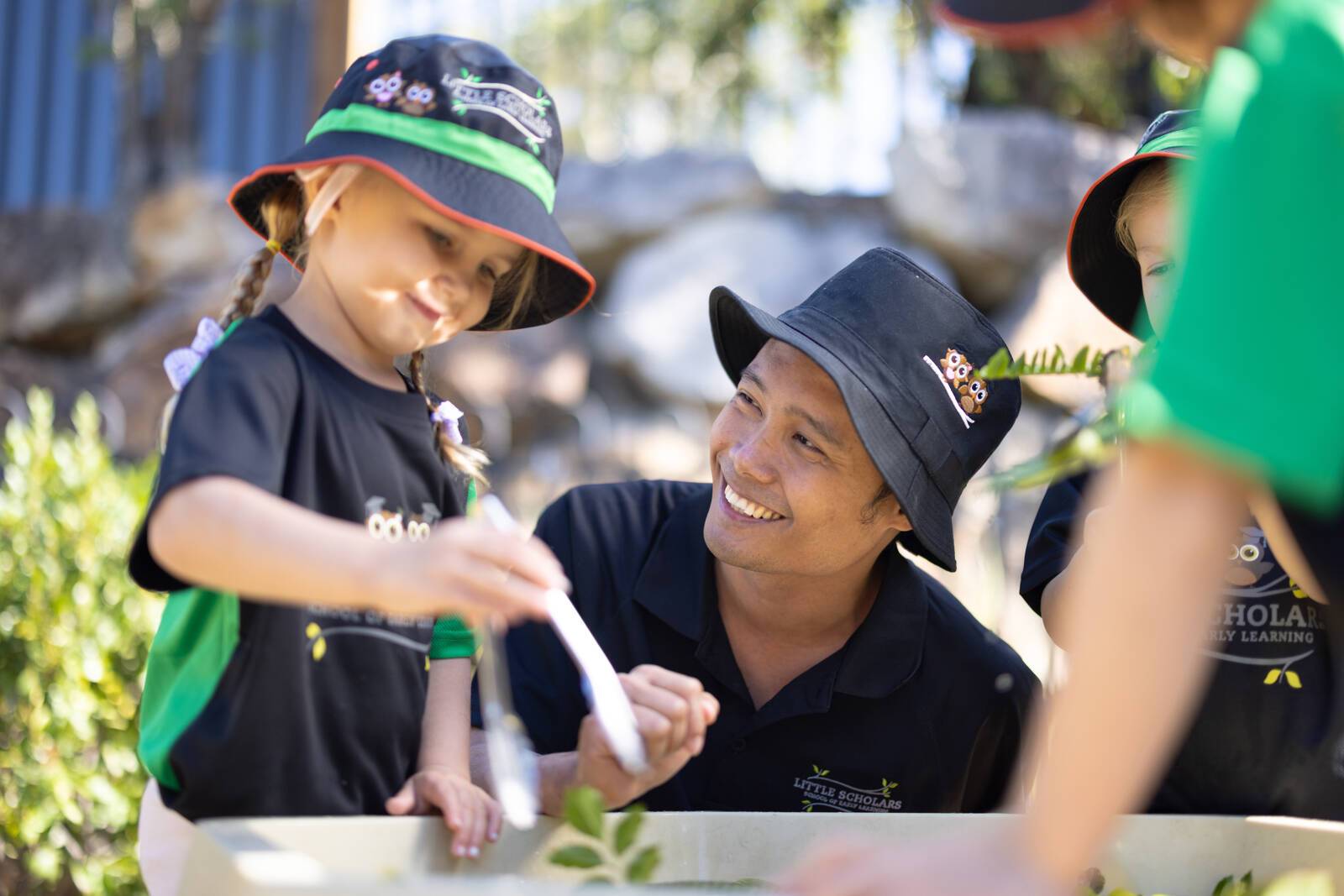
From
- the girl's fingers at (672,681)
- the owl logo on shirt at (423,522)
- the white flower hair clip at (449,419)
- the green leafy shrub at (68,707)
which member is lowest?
the green leafy shrub at (68,707)

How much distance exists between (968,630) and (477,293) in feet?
3.78

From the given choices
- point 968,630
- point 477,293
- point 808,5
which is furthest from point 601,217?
point 477,293

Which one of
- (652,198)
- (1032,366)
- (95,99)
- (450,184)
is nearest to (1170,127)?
(1032,366)

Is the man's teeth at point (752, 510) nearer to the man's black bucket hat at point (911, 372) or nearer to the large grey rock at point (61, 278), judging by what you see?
the man's black bucket hat at point (911, 372)

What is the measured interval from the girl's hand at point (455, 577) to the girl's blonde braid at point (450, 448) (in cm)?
55

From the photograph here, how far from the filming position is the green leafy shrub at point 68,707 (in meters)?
2.86

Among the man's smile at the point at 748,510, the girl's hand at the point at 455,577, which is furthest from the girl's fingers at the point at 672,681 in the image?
the man's smile at the point at 748,510

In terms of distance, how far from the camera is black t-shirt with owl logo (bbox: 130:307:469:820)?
1511 millimetres

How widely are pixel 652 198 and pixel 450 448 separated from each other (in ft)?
19.5

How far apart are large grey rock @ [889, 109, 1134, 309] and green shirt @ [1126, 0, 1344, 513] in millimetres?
6205

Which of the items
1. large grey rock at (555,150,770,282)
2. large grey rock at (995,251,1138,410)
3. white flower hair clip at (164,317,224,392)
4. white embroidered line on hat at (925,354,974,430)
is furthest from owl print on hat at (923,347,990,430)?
large grey rock at (555,150,770,282)

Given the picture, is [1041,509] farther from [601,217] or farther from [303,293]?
[601,217]

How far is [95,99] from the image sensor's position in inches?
334

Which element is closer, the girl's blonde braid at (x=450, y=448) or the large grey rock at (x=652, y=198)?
the girl's blonde braid at (x=450, y=448)
